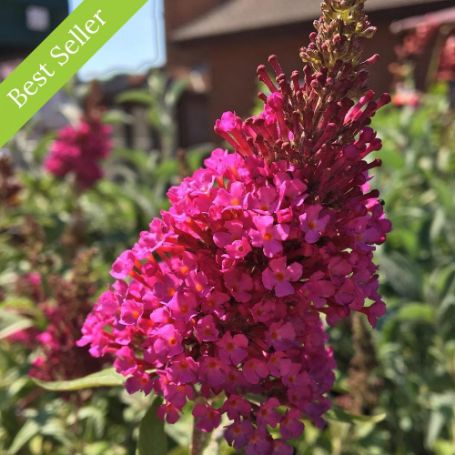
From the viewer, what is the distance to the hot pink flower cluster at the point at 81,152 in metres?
4.08

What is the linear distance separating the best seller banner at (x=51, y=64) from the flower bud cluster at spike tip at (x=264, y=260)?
525 millimetres

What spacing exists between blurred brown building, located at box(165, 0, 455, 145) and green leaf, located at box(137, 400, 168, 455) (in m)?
7.00

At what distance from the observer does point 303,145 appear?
44.3 inches

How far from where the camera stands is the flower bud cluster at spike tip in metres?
1.09

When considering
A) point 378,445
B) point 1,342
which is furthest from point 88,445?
point 378,445

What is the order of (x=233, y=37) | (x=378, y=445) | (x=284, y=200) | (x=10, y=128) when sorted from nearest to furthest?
(x=284, y=200) < (x=10, y=128) < (x=378, y=445) < (x=233, y=37)

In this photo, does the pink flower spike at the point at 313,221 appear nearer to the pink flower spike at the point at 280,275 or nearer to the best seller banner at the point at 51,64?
the pink flower spike at the point at 280,275

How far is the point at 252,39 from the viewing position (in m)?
9.92

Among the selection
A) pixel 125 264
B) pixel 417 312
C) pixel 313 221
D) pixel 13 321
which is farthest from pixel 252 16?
pixel 313 221

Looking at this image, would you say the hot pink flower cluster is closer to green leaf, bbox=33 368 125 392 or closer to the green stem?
green leaf, bbox=33 368 125 392

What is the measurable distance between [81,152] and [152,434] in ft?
10.2

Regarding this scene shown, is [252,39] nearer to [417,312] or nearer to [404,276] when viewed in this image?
[404,276]

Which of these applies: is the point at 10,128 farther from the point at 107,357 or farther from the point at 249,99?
the point at 249,99

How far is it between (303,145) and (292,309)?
28 cm
